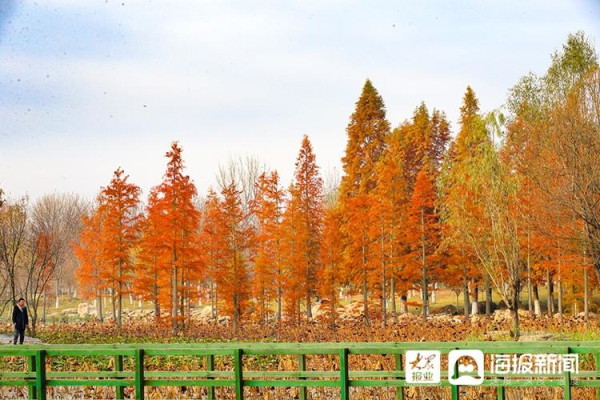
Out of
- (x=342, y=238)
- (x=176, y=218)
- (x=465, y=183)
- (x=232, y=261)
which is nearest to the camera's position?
(x=465, y=183)

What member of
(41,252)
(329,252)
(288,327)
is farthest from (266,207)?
(41,252)

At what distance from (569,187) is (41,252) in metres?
30.3

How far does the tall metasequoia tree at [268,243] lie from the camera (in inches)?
1692

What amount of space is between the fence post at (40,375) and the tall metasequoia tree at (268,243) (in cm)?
2865

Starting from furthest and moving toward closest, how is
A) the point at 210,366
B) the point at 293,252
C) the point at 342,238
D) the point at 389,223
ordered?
the point at 342,238 < the point at 293,252 < the point at 389,223 < the point at 210,366

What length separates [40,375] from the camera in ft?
44.1

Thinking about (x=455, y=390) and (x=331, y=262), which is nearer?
(x=455, y=390)

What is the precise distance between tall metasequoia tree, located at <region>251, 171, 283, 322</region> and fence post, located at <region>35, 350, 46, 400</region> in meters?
28.6

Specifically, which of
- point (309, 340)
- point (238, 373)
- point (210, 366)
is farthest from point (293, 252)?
point (238, 373)

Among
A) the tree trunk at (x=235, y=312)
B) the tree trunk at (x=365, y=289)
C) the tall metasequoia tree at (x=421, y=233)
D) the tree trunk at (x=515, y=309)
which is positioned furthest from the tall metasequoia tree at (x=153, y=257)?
the tree trunk at (x=515, y=309)

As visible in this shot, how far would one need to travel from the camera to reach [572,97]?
28922 mm

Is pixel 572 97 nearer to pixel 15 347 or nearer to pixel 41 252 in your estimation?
pixel 15 347

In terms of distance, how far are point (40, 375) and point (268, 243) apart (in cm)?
3008

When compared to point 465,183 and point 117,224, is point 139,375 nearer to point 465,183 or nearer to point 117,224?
point 465,183
